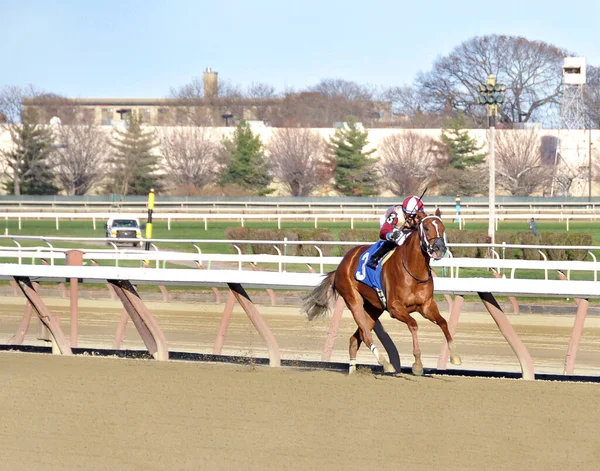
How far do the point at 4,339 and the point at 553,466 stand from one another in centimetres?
706

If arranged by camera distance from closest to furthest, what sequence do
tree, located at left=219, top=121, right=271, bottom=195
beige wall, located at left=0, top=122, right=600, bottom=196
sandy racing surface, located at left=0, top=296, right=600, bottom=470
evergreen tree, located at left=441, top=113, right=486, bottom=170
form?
sandy racing surface, located at left=0, top=296, right=600, bottom=470
evergreen tree, located at left=441, top=113, right=486, bottom=170
beige wall, located at left=0, top=122, right=600, bottom=196
tree, located at left=219, top=121, right=271, bottom=195

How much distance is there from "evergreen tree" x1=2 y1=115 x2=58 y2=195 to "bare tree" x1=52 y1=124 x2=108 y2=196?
1.00 meters

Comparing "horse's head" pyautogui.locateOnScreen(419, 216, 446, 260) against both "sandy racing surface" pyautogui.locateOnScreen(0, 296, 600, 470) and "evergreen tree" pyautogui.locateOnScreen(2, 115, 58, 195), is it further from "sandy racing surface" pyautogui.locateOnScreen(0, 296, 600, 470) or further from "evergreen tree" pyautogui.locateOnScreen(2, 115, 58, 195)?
"evergreen tree" pyautogui.locateOnScreen(2, 115, 58, 195)

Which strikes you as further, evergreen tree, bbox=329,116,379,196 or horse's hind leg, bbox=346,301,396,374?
evergreen tree, bbox=329,116,379,196

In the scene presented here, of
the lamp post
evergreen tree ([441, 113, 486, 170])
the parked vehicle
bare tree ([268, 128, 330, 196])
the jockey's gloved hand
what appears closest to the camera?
the jockey's gloved hand

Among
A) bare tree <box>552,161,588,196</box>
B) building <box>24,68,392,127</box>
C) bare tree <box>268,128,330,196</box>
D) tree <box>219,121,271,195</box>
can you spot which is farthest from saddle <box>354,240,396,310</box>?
building <box>24,68,392,127</box>

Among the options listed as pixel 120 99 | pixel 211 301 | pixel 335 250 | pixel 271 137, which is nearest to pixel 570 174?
pixel 271 137

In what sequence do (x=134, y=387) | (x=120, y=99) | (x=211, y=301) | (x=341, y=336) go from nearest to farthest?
(x=134, y=387) → (x=341, y=336) → (x=211, y=301) → (x=120, y=99)

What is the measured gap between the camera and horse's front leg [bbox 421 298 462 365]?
7.53 metres

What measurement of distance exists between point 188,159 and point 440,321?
54.2 meters

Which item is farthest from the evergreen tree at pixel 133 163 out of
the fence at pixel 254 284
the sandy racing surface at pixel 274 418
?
the sandy racing surface at pixel 274 418

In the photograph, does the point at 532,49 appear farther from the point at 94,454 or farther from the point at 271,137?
the point at 94,454

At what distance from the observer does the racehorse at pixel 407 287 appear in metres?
7.58

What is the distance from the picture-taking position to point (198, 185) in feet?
202
